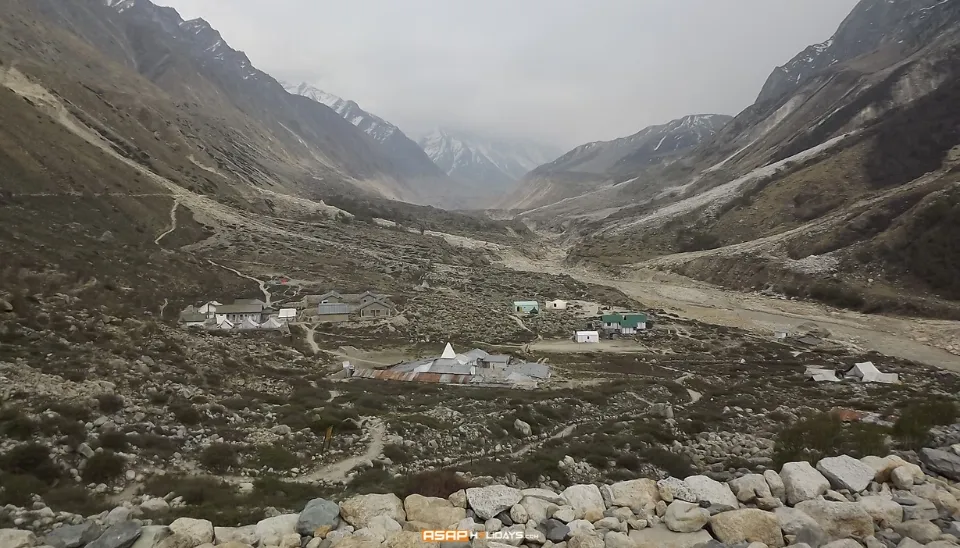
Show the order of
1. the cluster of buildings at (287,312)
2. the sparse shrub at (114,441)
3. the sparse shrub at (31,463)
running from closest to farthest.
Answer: the sparse shrub at (31,463), the sparse shrub at (114,441), the cluster of buildings at (287,312)

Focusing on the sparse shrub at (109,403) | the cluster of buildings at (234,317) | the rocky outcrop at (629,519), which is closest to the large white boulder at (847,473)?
the rocky outcrop at (629,519)

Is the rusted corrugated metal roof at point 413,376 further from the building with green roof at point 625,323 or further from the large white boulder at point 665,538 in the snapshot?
the building with green roof at point 625,323

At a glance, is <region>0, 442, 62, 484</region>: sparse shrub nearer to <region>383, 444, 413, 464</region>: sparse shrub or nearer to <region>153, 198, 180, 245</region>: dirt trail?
<region>383, 444, 413, 464</region>: sparse shrub

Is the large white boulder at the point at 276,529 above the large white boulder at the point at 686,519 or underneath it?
underneath

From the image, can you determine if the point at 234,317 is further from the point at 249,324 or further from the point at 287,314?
the point at 287,314

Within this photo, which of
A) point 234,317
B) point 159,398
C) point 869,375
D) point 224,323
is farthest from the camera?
point 234,317

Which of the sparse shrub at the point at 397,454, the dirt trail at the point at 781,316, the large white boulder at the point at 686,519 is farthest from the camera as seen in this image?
the dirt trail at the point at 781,316

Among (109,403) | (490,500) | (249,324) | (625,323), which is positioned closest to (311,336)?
(249,324)
